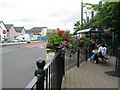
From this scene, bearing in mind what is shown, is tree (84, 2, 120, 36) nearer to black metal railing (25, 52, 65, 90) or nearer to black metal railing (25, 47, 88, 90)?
black metal railing (25, 47, 88, 90)

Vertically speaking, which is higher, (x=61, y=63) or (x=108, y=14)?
(x=108, y=14)

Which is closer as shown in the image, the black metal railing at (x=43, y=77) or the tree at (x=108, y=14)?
the black metal railing at (x=43, y=77)

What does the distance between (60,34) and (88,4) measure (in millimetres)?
3796

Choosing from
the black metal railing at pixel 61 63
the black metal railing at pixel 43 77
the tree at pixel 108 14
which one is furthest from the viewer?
the tree at pixel 108 14

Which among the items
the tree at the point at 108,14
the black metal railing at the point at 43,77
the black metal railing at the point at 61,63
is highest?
the tree at the point at 108,14

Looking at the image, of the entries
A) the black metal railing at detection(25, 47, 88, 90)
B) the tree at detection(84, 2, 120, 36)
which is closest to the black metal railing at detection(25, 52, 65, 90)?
the black metal railing at detection(25, 47, 88, 90)

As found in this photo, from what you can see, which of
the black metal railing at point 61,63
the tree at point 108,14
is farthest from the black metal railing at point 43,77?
the tree at point 108,14

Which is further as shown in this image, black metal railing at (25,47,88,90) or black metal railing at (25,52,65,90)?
black metal railing at (25,47,88,90)

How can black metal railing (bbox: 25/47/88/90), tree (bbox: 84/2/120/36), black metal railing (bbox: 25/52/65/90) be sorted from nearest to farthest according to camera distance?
black metal railing (bbox: 25/52/65/90), black metal railing (bbox: 25/47/88/90), tree (bbox: 84/2/120/36)

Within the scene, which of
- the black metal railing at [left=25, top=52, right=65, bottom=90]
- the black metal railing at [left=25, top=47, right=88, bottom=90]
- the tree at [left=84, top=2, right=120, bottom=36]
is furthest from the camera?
the tree at [left=84, top=2, right=120, bottom=36]

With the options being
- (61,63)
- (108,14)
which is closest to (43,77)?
(61,63)

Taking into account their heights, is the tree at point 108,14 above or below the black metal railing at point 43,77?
above

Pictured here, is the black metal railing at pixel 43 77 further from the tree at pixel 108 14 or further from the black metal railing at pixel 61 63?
the tree at pixel 108 14

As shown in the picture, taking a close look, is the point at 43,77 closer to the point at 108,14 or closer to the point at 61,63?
the point at 61,63
